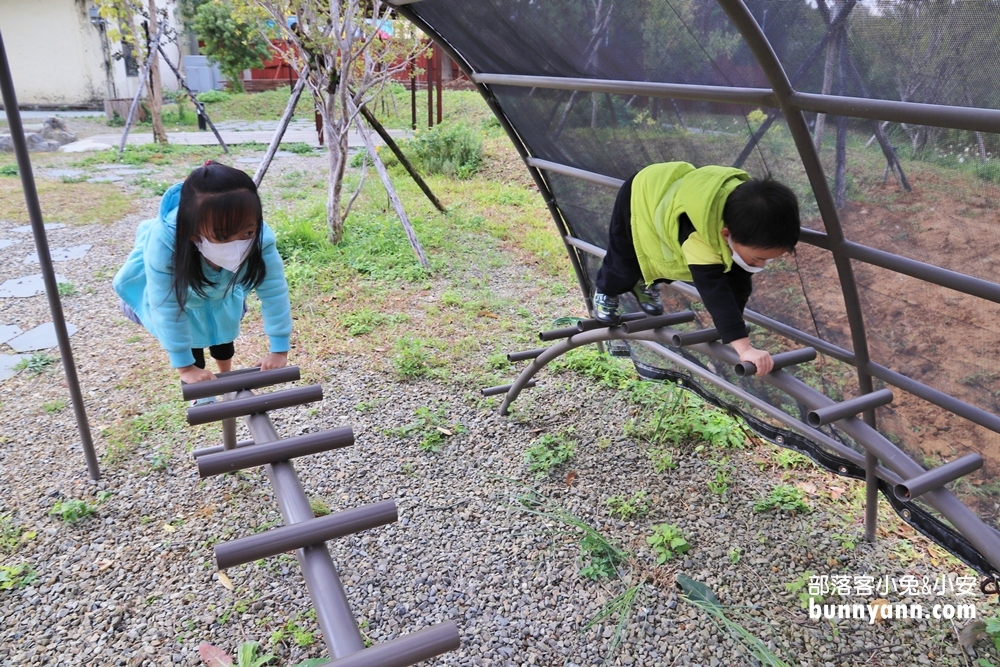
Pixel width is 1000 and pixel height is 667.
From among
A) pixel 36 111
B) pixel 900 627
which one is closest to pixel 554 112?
pixel 900 627

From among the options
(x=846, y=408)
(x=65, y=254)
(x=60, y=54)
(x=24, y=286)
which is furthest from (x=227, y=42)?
(x=846, y=408)

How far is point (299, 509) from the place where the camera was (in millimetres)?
1752

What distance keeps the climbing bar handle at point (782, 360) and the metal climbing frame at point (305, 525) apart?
3.45ft

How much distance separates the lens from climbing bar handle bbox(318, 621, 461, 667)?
129cm

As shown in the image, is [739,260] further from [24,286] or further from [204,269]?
[24,286]

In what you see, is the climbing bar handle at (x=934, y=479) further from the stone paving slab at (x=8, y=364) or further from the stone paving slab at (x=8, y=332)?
the stone paving slab at (x=8, y=332)

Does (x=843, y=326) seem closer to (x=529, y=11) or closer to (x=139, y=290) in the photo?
(x=529, y=11)

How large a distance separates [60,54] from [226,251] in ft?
55.0

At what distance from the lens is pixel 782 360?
2096 millimetres

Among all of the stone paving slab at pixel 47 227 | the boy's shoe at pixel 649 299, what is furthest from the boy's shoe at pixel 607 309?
the stone paving slab at pixel 47 227

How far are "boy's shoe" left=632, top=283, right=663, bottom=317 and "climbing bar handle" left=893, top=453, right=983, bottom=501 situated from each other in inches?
56.6

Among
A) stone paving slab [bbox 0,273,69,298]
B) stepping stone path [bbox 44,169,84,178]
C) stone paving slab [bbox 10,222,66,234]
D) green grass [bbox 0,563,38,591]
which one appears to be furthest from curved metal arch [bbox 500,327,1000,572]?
stepping stone path [bbox 44,169,84,178]

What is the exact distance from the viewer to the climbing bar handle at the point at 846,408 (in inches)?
69.0

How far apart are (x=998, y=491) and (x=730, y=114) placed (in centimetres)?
134
